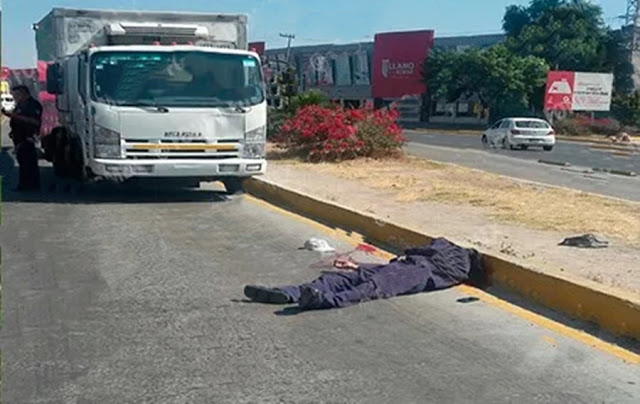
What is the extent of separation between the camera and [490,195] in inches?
523

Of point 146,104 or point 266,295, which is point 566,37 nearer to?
point 146,104

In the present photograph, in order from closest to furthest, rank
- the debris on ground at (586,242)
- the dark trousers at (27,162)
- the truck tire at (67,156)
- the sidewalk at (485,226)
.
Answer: the sidewalk at (485,226), the debris on ground at (586,242), the dark trousers at (27,162), the truck tire at (67,156)

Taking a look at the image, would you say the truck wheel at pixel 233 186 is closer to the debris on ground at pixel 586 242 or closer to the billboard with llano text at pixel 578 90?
the debris on ground at pixel 586 242

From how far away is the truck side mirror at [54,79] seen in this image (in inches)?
578

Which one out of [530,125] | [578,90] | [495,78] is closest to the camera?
[530,125]

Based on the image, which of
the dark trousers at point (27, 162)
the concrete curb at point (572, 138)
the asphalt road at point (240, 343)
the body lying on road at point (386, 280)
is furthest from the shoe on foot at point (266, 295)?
the concrete curb at point (572, 138)

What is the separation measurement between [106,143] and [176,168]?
3.49 feet

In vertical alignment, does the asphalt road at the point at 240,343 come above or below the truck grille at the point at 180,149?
below

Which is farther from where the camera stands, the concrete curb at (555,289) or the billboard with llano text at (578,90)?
the billboard with llano text at (578,90)

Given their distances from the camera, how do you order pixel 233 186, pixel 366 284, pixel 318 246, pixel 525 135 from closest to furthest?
1. pixel 366 284
2. pixel 318 246
3. pixel 233 186
4. pixel 525 135

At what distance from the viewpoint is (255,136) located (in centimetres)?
1266

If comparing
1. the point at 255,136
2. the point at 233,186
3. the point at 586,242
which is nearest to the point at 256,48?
the point at 233,186

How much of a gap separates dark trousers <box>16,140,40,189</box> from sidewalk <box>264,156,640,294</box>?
13.7 ft

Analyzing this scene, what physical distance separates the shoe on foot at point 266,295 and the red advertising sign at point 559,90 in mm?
44965
